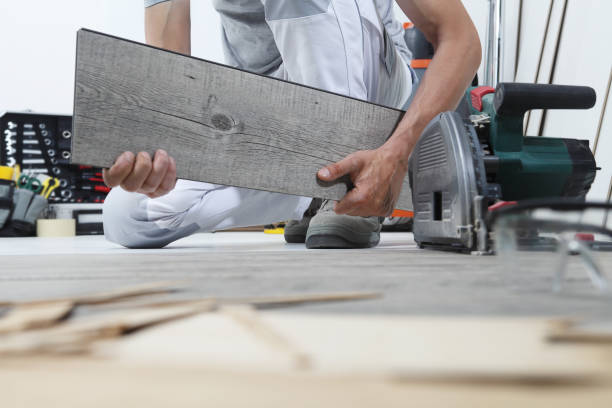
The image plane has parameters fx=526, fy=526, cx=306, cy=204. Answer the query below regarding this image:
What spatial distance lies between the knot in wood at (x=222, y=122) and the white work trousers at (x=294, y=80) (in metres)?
0.31

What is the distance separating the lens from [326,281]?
19.6 inches

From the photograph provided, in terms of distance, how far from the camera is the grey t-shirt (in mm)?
1603

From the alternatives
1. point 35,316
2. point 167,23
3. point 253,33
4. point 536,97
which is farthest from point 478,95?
point 35,316

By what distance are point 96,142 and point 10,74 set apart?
10.9ft

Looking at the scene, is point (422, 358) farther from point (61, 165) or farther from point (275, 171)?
point (61, 165)

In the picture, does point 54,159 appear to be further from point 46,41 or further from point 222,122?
point 222,122

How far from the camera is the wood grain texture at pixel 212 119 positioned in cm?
104

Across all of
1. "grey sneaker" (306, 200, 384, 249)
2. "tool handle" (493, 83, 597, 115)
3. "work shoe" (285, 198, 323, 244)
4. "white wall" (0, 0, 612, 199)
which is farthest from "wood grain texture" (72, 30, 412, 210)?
"white wall" (0, 0, 612, 199)

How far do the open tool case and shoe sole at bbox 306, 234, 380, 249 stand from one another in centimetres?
244

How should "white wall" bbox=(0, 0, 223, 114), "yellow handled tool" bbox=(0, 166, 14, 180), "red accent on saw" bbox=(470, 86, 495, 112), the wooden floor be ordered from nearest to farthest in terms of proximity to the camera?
the wooden floor, "red accent on saw" bbox=(470, 86, 495, 112), "yellow handled tool" bbox=(0, 166, 14, 180), "white wall" bbox=(0, 0, 223, 114)

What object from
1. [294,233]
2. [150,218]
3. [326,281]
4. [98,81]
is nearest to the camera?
[326,281]

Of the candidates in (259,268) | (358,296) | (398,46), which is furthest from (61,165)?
(358,296)

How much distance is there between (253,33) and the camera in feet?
5.40

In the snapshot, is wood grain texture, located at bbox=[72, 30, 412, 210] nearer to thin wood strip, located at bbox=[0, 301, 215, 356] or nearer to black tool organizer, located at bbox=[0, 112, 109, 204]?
thin wood strip, located at bbox=[0, 301, 215, 356]
